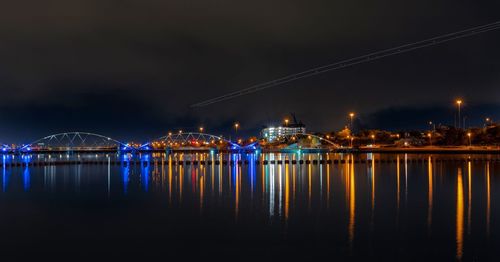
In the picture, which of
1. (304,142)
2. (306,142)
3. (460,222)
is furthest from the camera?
(306,142)

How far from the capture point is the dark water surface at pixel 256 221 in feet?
49.5

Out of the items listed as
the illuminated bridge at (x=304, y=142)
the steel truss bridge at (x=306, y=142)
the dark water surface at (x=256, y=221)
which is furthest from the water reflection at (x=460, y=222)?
the steel truss bridge at (x=306, y=142)

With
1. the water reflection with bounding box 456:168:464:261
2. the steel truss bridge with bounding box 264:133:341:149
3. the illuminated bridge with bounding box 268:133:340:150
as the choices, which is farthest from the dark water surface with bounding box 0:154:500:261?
the illuminated bridge with bounding box 268:133:340:150

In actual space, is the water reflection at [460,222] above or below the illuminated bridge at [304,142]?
below

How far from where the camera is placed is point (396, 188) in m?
30.8

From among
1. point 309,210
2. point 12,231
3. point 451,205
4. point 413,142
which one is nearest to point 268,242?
point 309,210

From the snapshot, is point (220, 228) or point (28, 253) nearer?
point (28, 253)

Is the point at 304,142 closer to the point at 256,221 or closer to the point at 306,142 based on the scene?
the point at 306,142

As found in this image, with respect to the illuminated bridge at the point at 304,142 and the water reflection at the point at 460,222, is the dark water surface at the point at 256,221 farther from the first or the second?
the illuminated bridge at the point at 304,142

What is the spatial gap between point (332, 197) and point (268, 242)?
11246 millimetres

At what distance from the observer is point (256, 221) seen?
772 inches

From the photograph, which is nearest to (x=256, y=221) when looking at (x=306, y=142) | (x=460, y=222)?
(x=460, y=222)

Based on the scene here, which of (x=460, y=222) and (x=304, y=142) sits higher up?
(x=304, y=142)

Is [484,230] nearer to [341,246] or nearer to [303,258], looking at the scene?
[341,246]
